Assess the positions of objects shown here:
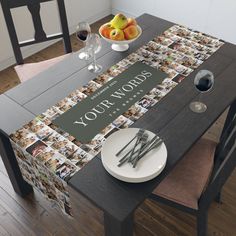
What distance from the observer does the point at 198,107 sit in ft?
4.96

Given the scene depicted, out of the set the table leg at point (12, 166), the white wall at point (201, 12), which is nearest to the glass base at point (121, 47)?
the table leg at point (12, 166)

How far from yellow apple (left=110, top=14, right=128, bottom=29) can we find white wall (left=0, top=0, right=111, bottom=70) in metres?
1.32

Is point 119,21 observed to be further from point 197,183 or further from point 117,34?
point 197,183

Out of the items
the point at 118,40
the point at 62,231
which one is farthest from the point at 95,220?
the point at 118,40

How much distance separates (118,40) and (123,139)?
0.65 m

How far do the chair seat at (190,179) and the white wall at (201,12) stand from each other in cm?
162

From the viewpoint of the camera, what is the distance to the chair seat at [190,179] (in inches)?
57.7

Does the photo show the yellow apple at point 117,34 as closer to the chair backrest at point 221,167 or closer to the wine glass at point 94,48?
the wine glass at point 94,48

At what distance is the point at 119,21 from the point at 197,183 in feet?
2.93

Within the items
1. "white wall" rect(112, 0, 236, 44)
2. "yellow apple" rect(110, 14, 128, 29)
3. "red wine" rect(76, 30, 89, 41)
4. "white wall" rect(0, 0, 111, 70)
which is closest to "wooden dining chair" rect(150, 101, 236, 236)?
"yellow apple" rect(110, 14, 128, 29)

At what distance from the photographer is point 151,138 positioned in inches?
52.8

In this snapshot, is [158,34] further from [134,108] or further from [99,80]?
[134,108]

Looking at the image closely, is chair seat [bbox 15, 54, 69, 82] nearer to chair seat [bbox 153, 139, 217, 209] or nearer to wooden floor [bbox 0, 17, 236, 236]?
wooden floor [bbox 0, 17, 236, 236]

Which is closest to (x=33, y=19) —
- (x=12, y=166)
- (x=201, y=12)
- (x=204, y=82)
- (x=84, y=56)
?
(x=84, y=56)
